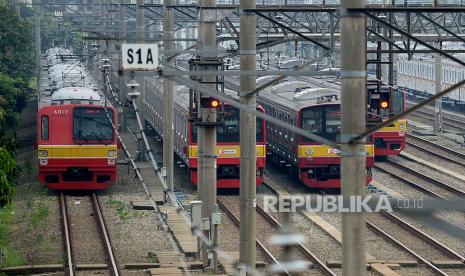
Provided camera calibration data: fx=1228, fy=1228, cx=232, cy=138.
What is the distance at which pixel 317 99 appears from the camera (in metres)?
27.5

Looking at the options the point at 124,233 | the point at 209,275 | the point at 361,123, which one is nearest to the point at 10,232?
the point at 124,233

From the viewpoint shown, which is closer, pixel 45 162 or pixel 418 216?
pixel 418 216

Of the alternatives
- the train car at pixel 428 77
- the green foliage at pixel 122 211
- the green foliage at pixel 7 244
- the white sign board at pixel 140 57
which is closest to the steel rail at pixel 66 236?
the green foliage at pixel 7 244

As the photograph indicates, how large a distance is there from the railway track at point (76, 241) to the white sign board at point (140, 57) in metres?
7.39

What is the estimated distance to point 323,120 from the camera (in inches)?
1065

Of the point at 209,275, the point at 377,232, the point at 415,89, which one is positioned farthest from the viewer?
→ the point at 415,89

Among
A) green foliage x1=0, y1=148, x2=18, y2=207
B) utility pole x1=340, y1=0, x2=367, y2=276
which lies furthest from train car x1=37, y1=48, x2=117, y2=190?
utility pole x1=340, y1=0, x2=367, y2=276

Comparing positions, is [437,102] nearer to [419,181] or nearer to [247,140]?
[419,181]

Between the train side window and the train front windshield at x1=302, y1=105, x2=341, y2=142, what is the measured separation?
18.4 feet

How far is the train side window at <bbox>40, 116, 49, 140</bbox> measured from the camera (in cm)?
2591

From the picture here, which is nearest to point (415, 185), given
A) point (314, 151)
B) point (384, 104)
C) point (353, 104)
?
point (314, 151)

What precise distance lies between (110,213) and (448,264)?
821 cm

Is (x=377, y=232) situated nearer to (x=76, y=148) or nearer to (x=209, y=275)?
(x=209, y=275)

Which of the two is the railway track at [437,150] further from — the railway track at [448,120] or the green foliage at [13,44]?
the green foliage at [13,44]
